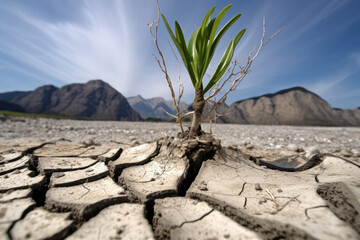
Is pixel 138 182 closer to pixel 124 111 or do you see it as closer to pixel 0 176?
pixel 0 176

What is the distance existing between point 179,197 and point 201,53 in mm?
1303

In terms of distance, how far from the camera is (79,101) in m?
79.6

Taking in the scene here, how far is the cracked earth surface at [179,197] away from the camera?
796 mm

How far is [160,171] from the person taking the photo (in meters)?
1.46

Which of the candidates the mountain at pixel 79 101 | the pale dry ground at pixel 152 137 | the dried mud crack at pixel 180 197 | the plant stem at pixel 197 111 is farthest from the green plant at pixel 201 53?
the mountain at pixel 79 101

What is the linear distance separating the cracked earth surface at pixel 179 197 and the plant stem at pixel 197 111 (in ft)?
0.55

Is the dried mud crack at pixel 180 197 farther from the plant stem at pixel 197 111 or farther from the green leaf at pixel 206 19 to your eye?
the green leaf at pixel 206 19

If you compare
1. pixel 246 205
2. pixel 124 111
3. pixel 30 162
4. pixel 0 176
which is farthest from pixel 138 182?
pixel 124 111

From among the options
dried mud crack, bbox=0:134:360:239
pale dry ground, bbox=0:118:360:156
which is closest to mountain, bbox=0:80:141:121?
pale dry ground, bbox=0:118:360:156

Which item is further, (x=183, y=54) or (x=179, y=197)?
(x=183, y=54)

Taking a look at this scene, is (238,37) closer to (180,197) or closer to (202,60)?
(202,60)

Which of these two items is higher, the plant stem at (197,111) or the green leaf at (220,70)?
the green leaf at (220,70)

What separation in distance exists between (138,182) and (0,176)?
3.96 ft

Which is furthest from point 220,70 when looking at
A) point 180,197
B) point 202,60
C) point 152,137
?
point 152,137
